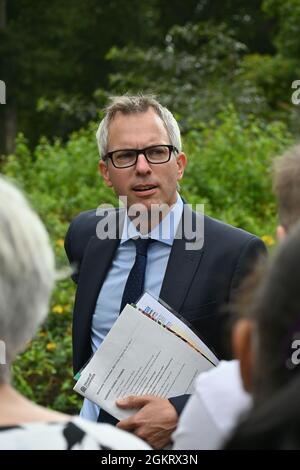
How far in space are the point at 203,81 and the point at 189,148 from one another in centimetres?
572

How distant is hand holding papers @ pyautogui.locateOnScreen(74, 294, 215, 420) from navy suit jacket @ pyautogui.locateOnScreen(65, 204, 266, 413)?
81 mm

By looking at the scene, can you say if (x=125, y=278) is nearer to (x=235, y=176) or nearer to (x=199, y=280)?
(x=199, y=280)

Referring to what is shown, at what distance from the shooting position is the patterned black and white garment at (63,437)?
176 cm

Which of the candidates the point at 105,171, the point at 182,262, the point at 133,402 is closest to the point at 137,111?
the point at 105,171

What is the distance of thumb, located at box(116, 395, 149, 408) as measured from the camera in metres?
2.98

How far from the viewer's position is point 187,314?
316 cm

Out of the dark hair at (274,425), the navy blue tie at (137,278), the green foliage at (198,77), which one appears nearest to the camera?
the dark hair at (274,425)

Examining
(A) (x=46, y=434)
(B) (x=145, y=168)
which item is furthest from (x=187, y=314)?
(A) (x=46, y=434)

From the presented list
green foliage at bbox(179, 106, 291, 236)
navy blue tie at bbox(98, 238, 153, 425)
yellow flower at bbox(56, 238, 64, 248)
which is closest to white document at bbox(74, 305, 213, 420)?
navy blue tie at bbox(98, 238, 153, 425)

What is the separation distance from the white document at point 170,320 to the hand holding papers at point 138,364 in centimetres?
1

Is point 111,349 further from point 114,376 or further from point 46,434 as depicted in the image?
point 46,434

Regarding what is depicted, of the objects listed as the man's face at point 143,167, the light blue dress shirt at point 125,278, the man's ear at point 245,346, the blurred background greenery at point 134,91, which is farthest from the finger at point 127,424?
the blurred background greenery at point 134,91

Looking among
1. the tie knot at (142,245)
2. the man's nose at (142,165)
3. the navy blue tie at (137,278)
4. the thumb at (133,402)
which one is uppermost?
the man's nose at (142,165)

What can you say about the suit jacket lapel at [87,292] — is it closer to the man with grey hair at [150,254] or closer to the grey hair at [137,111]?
the man with grey hair at [150,254]
